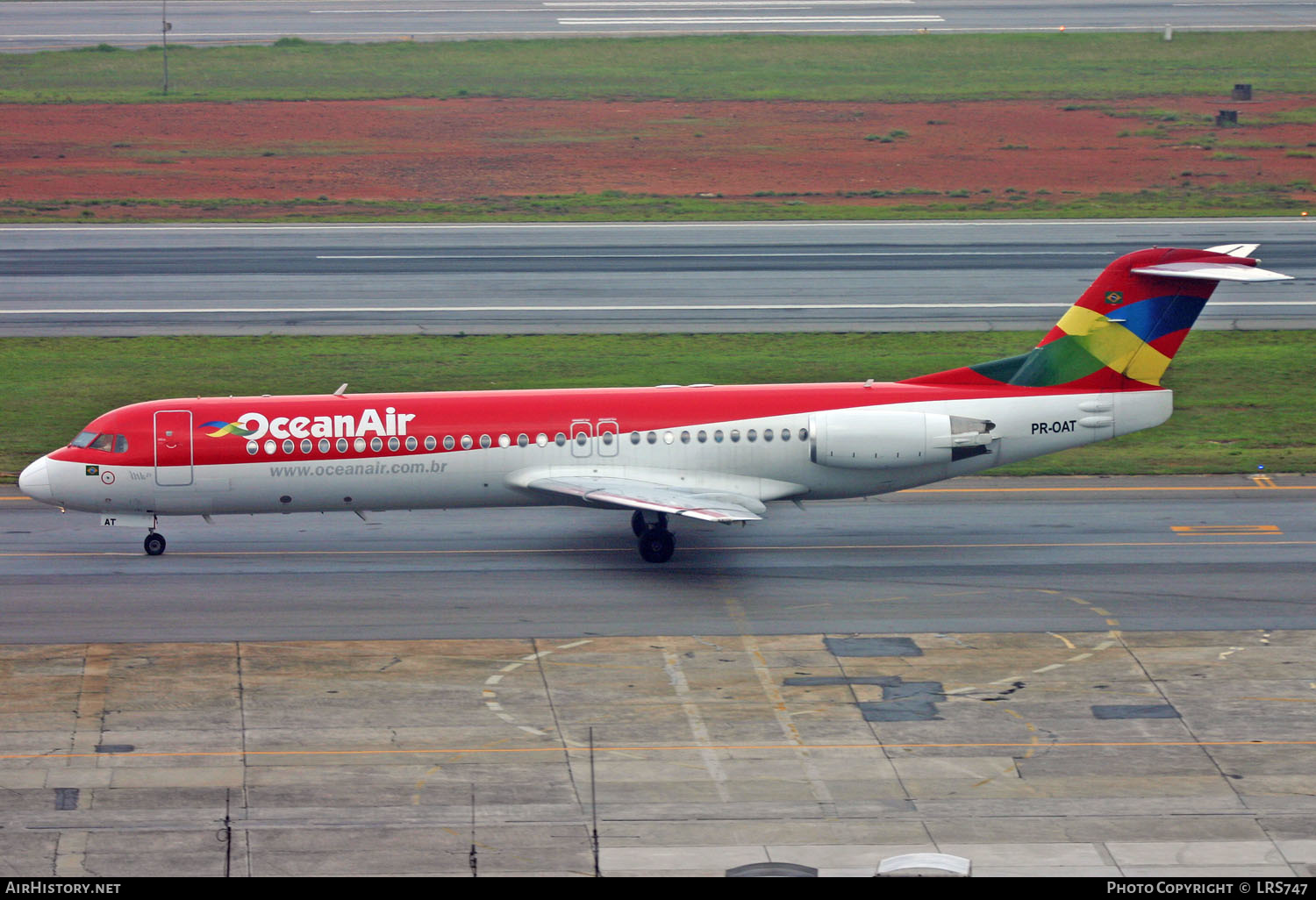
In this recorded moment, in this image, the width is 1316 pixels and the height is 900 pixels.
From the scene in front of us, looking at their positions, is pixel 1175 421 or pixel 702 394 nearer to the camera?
pixel 702 394

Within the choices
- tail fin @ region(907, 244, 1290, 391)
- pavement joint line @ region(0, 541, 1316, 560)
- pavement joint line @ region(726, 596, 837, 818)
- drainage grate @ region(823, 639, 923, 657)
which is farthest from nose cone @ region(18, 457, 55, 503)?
tail fin @ region(907, 244, 1290, 391)

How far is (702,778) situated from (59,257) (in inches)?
2045

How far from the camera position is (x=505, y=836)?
67.8 feet

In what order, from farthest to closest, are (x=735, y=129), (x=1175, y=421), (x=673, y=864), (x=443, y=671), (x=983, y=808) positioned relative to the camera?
(x=735, y=129), (x=1175, y=421), (x=443, y=671), (x=983, y=808), (x=673, y=864)

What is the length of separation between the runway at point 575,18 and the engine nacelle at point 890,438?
8417 cm

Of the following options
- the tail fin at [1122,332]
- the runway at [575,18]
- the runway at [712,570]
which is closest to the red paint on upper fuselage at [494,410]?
the tail fin at [1122,332]

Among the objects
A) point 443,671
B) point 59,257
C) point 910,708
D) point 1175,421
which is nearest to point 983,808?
point 910,708

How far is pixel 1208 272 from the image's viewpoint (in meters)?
32.9

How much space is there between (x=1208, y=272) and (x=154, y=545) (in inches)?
955

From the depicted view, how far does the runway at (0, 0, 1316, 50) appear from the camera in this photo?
112500 millimetres

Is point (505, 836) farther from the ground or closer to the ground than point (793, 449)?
closer to the ground

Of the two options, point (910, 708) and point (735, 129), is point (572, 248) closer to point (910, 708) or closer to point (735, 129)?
point (735, 129)

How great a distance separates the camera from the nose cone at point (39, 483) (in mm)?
33562

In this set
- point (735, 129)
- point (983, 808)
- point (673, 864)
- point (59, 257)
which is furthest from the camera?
point (735, 129)
